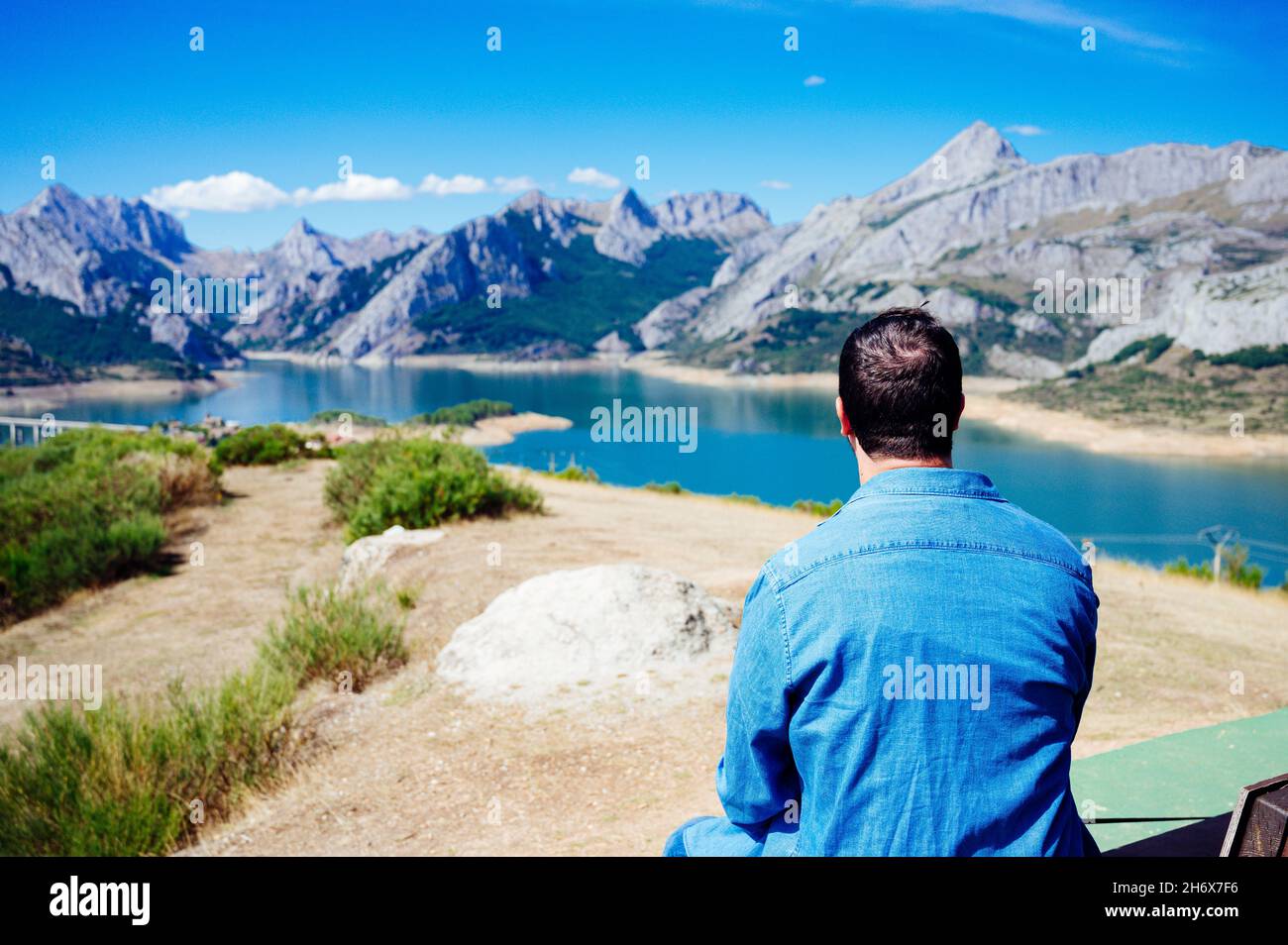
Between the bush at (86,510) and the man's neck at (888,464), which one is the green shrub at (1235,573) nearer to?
the man's neck at (888,464)

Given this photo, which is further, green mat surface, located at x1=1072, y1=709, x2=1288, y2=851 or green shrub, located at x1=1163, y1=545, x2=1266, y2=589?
green shrub, located at x1=1163, y1=545, x2=1266, y2=589

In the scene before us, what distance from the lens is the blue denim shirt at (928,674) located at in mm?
1416

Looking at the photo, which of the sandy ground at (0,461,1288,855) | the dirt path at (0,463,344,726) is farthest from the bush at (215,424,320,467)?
the sandy ground at (0,461,1288,855)

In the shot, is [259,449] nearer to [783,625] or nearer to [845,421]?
[845,421]

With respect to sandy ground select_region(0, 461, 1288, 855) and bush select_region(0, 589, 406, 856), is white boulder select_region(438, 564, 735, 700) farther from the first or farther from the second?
bush select_region(0, 589, 406, 856)

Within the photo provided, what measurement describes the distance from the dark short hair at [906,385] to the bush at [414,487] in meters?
12.9

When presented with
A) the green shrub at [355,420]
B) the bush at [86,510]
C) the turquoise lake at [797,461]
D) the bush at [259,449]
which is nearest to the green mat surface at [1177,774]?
the bush at [86,510]

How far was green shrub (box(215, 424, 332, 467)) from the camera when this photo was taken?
904 inches

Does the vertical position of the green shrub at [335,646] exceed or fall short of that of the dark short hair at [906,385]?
it falls short

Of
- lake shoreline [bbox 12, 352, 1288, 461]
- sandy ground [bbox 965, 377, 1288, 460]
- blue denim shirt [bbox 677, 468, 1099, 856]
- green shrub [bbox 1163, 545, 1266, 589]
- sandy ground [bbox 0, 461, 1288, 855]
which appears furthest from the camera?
lake shoreline [bbox 12, 352, 1288, 461]

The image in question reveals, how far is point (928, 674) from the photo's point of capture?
4.56 ft

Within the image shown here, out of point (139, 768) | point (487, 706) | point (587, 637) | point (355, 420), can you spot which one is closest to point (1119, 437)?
point (355, 420)

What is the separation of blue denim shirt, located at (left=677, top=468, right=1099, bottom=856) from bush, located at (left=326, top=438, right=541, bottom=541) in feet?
42.9
